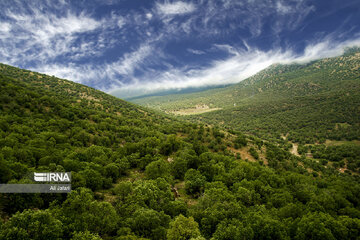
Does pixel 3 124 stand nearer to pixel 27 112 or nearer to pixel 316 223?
pixel 27 112

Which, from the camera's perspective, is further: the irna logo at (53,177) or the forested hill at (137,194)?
the irna logo at (53,177)

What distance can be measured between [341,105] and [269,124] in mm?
73617

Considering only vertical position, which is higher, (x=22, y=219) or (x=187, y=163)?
(x=22, y=219)

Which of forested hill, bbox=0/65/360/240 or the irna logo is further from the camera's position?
the irna logo

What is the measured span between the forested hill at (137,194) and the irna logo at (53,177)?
3.56ft

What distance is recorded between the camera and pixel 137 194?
28.7 metres

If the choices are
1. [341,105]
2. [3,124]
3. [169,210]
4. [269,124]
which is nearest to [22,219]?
[169,210]

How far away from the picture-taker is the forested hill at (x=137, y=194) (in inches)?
832

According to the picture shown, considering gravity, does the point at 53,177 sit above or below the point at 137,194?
above

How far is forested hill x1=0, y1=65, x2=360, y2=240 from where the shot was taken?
21.1m

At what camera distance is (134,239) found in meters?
18.9

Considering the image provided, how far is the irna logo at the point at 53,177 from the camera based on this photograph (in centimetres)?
2587

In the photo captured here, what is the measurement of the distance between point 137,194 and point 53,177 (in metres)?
14.7

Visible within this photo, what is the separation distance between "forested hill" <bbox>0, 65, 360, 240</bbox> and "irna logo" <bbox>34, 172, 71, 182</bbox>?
A: 1.09 metres
